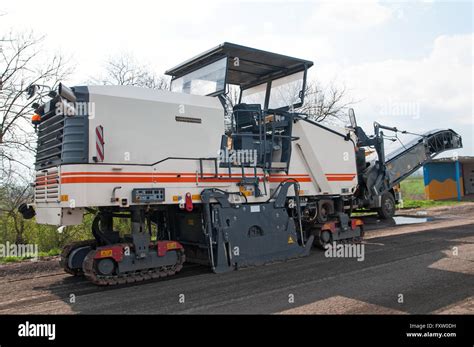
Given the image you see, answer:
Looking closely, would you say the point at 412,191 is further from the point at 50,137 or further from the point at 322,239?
the point at 50,137

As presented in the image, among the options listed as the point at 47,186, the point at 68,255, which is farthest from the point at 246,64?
the point at 68,255

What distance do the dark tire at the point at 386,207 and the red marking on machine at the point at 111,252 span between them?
11.0m

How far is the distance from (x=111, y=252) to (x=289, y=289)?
2647 millimetres

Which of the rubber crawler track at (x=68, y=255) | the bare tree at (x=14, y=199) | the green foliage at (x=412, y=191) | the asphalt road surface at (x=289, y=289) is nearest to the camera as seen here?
the asphalt road surface at (x=289, y=289)

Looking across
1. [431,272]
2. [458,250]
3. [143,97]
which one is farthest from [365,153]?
[143,97]

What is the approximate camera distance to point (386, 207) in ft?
48.9

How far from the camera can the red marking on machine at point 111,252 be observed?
599 cm

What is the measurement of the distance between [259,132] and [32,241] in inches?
350

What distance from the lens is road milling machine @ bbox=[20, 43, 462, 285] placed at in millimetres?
5984

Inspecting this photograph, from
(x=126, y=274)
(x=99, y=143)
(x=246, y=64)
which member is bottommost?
(x=126, y=274)

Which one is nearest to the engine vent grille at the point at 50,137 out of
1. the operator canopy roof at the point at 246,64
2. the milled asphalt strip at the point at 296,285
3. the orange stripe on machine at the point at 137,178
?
the orange stripe on machine at the point at 137,178

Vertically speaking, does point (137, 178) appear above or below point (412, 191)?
above

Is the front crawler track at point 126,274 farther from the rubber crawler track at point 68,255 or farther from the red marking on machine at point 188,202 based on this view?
the rubber crawler track at point 68,255
